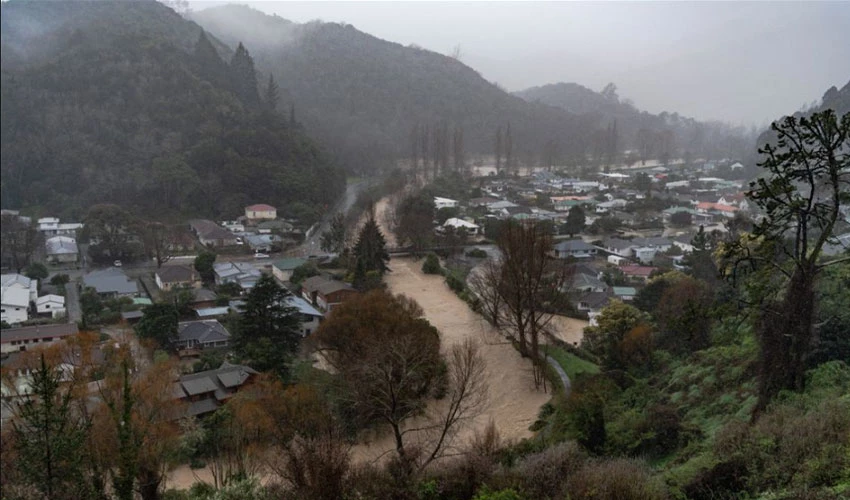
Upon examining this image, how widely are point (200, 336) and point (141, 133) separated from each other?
57.7ft

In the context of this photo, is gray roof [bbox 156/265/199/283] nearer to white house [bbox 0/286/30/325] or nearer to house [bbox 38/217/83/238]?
white house [bbox 0/286/30/325]

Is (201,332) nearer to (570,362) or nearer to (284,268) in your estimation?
(284,268)

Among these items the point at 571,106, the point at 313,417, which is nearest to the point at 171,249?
the point at 313,417

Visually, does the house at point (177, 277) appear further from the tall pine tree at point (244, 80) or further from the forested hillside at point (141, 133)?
the tall pine tree at point (244, 80)

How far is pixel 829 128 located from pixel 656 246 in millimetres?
15386

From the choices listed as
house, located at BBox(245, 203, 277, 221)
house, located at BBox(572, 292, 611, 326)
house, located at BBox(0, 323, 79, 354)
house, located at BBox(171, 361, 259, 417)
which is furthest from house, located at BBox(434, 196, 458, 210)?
house, located at BBox(171, 361, 259, 417)

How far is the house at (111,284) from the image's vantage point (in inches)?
556

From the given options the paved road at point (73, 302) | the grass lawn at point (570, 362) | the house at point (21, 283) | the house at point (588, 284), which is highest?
the house at point (21, 283)

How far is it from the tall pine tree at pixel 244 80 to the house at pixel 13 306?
22495 mm

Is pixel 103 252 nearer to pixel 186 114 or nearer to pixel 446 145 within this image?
pixel 186 114

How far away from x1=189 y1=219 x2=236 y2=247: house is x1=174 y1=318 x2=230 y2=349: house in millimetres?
8227

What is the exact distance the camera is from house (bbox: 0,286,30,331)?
1161 cm

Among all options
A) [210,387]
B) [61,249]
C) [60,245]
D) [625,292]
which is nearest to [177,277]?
[61,249]

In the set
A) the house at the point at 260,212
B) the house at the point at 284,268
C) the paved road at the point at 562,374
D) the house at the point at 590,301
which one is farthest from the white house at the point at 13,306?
the house at the point at 590,301
